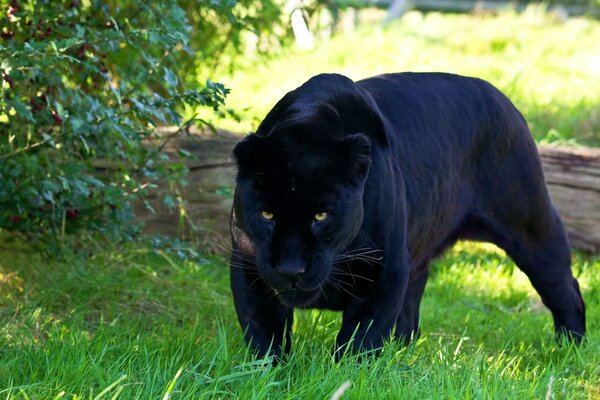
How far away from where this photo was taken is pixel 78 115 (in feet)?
15.5

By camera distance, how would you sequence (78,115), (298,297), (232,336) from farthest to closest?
1. (78,115)
2. (232,336)
3. (298,297)

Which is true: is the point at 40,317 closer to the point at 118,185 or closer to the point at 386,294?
the point at 118,185

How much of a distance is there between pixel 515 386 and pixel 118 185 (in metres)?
2.54

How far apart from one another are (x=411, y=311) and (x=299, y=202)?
5.57 ft

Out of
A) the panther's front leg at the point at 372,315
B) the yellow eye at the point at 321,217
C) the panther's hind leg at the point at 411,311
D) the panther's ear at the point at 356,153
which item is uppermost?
the panther's ear at the point at 356,153

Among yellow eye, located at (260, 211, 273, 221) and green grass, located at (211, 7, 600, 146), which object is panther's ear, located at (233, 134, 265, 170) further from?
green grass, located at (211, 7, 600, 146)

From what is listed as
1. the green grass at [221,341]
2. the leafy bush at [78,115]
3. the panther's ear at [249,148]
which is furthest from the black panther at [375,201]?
the leafy bush at [78,115]

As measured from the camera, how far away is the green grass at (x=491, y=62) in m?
9.61

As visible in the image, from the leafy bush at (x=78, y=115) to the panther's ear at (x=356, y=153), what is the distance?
105cm

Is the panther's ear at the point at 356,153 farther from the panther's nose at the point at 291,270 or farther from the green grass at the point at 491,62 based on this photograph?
the green grass at the point at 491,62

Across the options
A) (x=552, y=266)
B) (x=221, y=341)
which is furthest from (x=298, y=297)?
(x=552, y=266)

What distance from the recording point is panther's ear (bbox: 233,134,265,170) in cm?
365

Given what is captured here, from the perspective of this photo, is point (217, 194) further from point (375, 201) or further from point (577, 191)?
point (375, 201)

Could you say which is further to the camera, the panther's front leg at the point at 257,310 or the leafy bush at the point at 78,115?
the leafy bush at the point at 78,115
